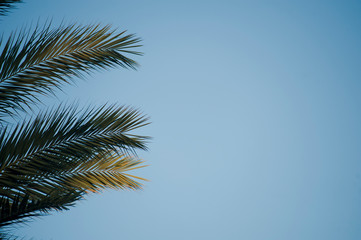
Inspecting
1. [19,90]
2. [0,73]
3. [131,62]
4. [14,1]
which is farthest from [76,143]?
[14,1]

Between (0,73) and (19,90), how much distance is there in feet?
0.66

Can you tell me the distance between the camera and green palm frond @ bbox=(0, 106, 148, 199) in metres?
2.26

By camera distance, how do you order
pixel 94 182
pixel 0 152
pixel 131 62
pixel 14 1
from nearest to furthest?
pixel 0 152 → pixel 14 1 → pixel 94 182 → pixel 131 62

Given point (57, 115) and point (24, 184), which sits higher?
point (57, 115)

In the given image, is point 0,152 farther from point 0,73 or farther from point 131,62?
point 131,62

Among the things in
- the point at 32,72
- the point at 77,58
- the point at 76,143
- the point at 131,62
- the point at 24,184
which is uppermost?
the point at 131,62

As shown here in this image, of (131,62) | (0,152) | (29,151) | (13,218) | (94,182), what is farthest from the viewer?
(131,62)

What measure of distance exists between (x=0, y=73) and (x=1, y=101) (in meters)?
0.25

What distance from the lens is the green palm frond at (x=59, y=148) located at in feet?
7.40

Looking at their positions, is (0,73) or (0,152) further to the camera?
(0,73)

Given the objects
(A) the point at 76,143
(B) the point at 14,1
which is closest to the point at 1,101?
(A) the point at 76,143

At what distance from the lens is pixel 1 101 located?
2.45m

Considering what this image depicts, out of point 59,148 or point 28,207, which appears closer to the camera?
point 28,207

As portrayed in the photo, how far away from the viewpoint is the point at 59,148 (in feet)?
8.21
